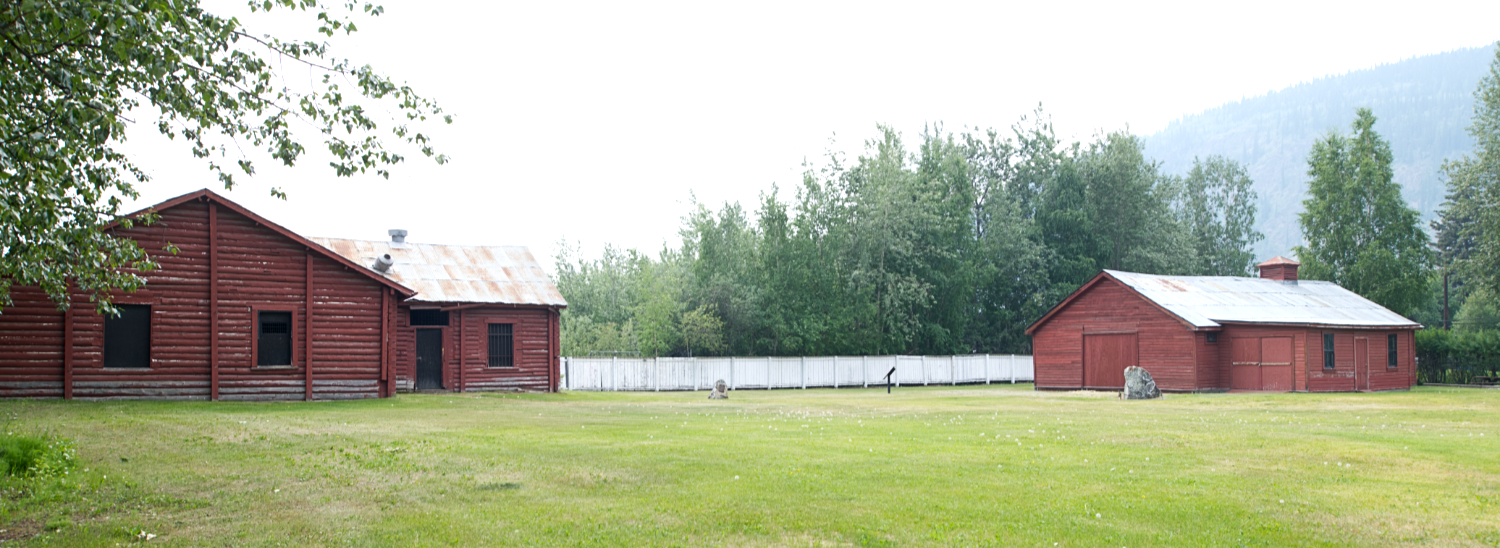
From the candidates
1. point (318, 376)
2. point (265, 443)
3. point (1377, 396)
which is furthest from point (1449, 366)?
point (265, 443)

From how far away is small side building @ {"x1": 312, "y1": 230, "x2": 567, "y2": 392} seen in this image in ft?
113

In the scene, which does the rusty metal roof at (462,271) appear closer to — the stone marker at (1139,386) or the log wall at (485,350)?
the log wall at (485,350)

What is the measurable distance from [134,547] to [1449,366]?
5721cm

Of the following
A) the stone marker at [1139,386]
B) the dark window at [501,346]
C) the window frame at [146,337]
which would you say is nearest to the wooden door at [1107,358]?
the stone marker at [1139,386]

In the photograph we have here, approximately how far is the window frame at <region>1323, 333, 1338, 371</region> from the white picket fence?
18772mm

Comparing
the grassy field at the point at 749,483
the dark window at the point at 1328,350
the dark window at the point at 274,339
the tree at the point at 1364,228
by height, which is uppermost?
the tree at the point at 1364,228

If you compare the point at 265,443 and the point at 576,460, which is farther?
the point at 265,443

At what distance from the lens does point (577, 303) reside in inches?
3076

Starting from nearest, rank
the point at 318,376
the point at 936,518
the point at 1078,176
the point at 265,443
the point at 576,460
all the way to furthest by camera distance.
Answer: the point at 936,518 < the point at 576,460 < the point at 265,443 < the point at 318,376 < the point at 1078,176

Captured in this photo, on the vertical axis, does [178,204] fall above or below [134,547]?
above

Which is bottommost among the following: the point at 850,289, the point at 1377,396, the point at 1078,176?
the point at 1377,396

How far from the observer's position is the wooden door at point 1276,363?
37656 millimetres

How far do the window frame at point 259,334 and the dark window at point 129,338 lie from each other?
2.31 metres

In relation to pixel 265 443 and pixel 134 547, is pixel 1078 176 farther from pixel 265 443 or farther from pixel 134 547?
pixel 134 547
